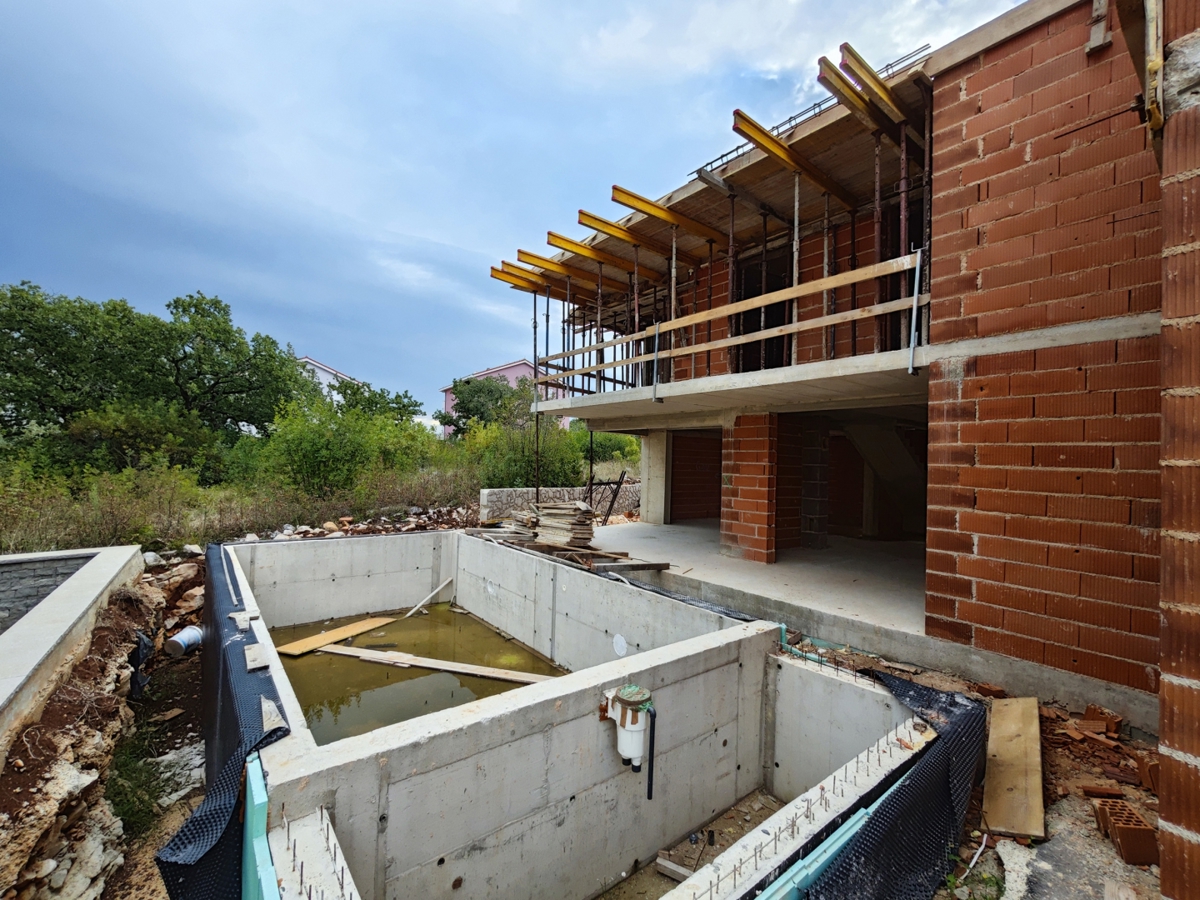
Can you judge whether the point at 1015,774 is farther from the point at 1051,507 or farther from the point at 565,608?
the point at 565,608

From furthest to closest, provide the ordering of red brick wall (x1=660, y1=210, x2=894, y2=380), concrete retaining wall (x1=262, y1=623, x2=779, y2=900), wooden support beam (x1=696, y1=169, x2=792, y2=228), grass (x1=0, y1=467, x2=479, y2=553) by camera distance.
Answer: grass (x1=0, y1=467, x2=479, y2=553), red brick wall (x1=660, y1=210, x2=894, y2=380), wooden support beam (x1=696, y1=169, x2=792, y2=228), concrete retaining wall (x1=262, y1=623, x2=779, y2=900)

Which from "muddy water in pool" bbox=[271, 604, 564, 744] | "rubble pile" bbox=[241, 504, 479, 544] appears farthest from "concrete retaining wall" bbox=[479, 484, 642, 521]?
"muddy water in pool" bbox=[271, 604, 564, 744]

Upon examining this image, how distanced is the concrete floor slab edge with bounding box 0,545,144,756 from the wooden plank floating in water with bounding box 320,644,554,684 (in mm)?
2617

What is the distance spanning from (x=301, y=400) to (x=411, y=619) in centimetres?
727

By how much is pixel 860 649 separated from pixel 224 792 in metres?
4.59

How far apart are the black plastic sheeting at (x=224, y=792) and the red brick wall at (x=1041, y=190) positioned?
537cm

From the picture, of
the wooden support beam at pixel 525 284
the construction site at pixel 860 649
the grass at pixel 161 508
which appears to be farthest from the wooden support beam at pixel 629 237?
the grass at pixel 161 508

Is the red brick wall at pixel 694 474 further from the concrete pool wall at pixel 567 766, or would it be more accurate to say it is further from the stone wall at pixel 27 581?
the stone wall at pixel 27 581

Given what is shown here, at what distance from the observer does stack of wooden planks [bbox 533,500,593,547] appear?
7699 millimetres

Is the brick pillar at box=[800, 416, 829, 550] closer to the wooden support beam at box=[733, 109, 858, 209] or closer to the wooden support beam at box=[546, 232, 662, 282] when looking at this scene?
the wooden support beam at box=[733, 109, 858, 209]

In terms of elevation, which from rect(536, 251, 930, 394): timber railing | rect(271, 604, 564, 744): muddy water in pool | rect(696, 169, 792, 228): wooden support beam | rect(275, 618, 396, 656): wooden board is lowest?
rect(271, 604, 564, 744): muddy water in pool

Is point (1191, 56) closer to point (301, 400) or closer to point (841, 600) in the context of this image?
point (841, 600)

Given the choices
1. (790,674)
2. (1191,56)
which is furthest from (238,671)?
(1191,56)

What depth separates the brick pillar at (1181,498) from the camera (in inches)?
58.6
